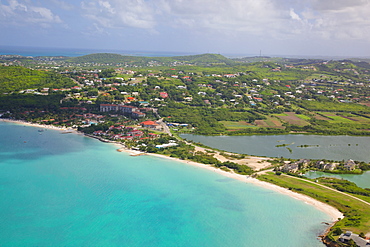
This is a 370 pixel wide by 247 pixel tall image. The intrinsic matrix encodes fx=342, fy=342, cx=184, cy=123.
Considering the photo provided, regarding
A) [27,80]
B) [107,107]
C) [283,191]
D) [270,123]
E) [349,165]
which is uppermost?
[27,80]

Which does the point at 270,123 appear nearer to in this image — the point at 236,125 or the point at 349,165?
the point at 236,125

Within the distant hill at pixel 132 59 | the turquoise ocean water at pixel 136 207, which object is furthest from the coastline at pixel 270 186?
the distant hill at pixel 132 59

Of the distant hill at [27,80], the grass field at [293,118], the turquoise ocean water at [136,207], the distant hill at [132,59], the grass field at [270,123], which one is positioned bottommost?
the turquoise ocean water at [136,207]

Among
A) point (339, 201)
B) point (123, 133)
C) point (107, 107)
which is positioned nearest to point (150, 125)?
point (123, 133)

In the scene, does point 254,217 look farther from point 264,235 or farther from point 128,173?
point 128,173

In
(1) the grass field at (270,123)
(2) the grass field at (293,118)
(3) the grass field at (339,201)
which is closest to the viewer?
(3) the grass field at (339,201)

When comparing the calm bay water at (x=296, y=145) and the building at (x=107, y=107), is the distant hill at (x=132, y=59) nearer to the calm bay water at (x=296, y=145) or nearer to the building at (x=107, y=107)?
the building at (x=107, y=107)

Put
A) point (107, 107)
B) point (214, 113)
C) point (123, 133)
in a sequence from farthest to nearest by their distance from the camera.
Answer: point (214, 113) < point (107, 107) < point (123, 133)

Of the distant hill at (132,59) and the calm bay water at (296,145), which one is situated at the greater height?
the distant hill at (132,59)
